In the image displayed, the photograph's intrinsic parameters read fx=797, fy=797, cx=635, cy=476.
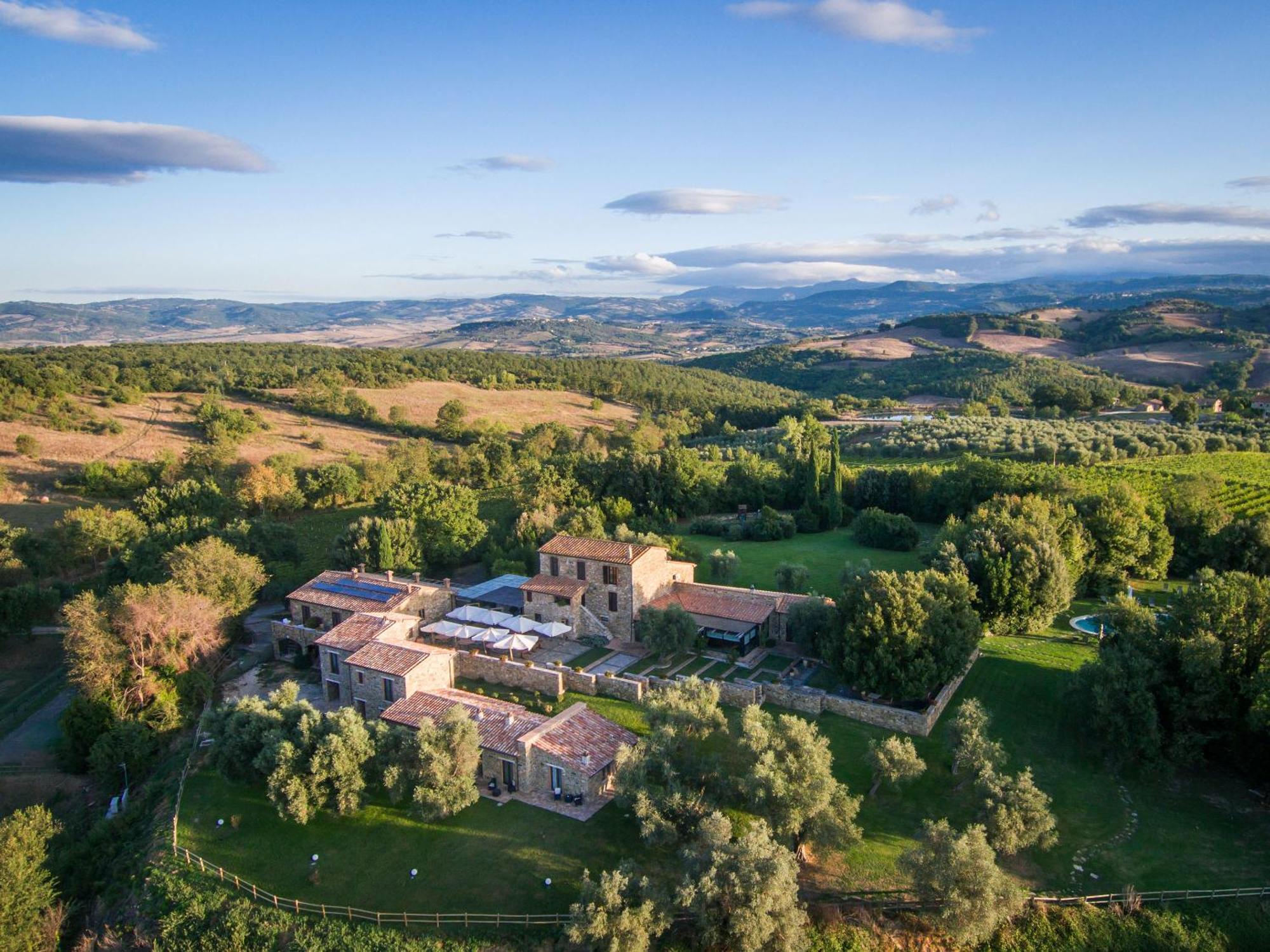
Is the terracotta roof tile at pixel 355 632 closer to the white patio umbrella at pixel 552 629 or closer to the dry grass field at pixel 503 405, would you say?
the white patio umbrella at pixel 552 629

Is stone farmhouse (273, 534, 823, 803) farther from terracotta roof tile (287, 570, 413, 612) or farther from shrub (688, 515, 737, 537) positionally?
shrub (688, 515, 737, 537)

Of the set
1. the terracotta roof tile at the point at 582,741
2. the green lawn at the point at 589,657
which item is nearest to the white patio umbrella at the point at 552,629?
the green lawn at the point at 589,657

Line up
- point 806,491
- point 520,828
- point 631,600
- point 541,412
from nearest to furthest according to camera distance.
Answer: point 520,828 → point 631,600 → point 806,491 → point 541,412

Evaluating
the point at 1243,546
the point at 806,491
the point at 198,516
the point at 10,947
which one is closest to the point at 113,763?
the point at 10,947

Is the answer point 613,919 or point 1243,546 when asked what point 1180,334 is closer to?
point 1243,546

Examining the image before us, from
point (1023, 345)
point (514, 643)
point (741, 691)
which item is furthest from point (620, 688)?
point (1023, 345)

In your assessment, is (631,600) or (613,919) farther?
(631,600)

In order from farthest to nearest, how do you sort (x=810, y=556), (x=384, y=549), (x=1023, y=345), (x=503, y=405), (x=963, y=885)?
(x=1023, y=345) < (x=503, y=405) < (x=810, y=556) < (x=384, y=549) < (x=963, y=885)

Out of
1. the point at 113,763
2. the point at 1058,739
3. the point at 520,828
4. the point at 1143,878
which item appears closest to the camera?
the point at 1143,878

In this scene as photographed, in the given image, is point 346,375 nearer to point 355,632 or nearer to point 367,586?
point 367,586
